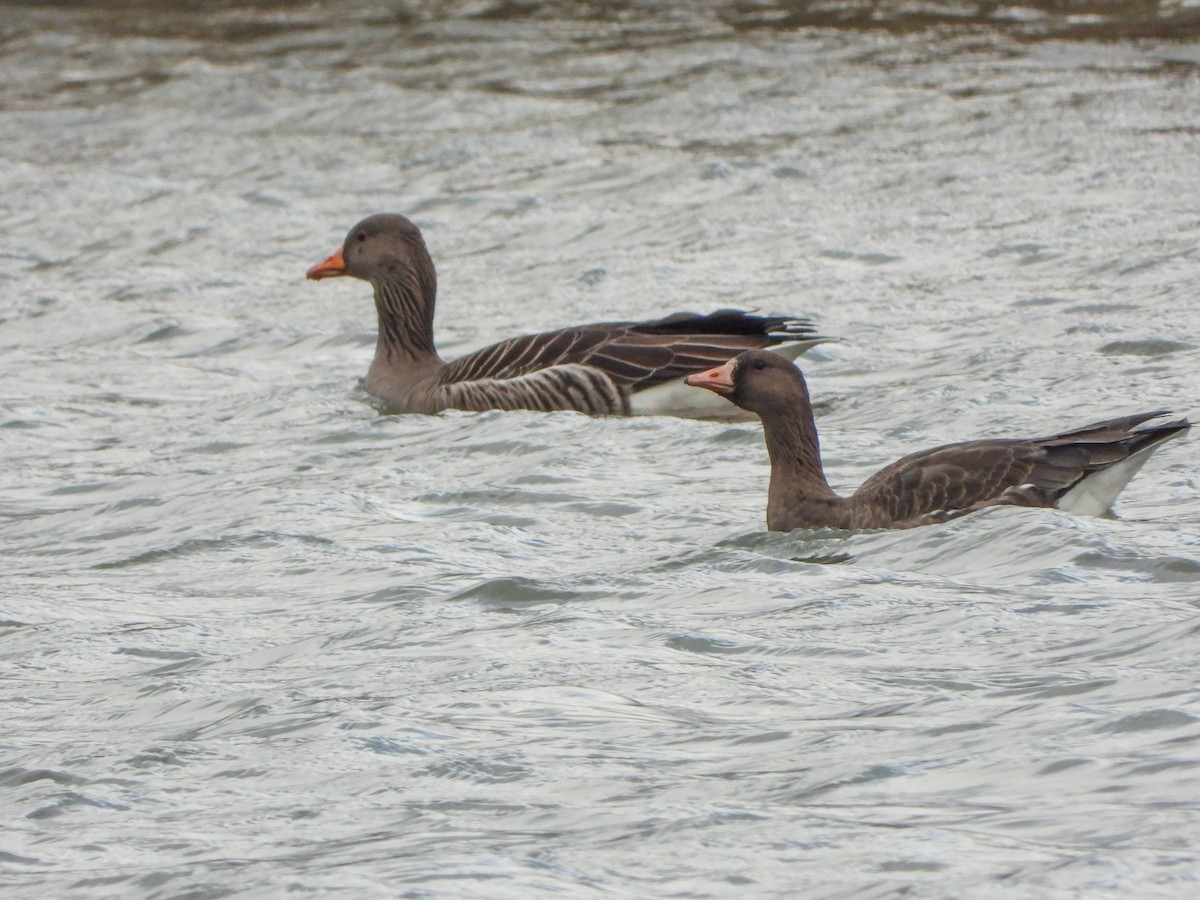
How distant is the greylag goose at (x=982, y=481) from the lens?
372 inches

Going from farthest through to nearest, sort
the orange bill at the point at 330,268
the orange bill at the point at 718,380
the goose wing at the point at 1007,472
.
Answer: the orange bill at the point at 330,268, the orange bill at the point at 718,380, the goose wing at the point at 1007,472

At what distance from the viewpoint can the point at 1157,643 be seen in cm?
755

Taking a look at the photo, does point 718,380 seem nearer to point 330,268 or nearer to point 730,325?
point 730,325

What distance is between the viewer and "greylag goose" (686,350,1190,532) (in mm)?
9438

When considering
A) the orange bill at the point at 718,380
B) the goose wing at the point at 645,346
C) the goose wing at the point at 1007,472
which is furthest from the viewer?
the goose wing at the point at 645,346

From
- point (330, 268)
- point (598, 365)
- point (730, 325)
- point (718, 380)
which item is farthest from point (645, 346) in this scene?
point (718, 380)

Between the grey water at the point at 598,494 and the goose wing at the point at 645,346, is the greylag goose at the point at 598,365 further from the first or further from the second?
the grey water at the point at 598,494

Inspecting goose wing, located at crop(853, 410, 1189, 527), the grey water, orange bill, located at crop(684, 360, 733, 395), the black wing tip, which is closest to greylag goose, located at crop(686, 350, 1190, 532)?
goose wing, located at crop(853, 410, 1189, 527)

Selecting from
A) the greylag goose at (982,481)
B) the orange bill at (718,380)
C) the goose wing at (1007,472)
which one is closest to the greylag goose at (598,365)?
the orange bill at (718,380)

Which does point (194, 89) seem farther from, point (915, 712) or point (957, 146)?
point (915, 712)

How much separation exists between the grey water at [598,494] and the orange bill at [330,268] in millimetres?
740

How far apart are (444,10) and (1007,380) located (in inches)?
707

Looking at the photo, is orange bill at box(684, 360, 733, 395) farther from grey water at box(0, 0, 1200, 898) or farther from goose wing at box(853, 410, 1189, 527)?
goose wing at box(853, 410, 1189, 527)

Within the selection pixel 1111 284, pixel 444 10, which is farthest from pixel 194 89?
pixel 1111 284
